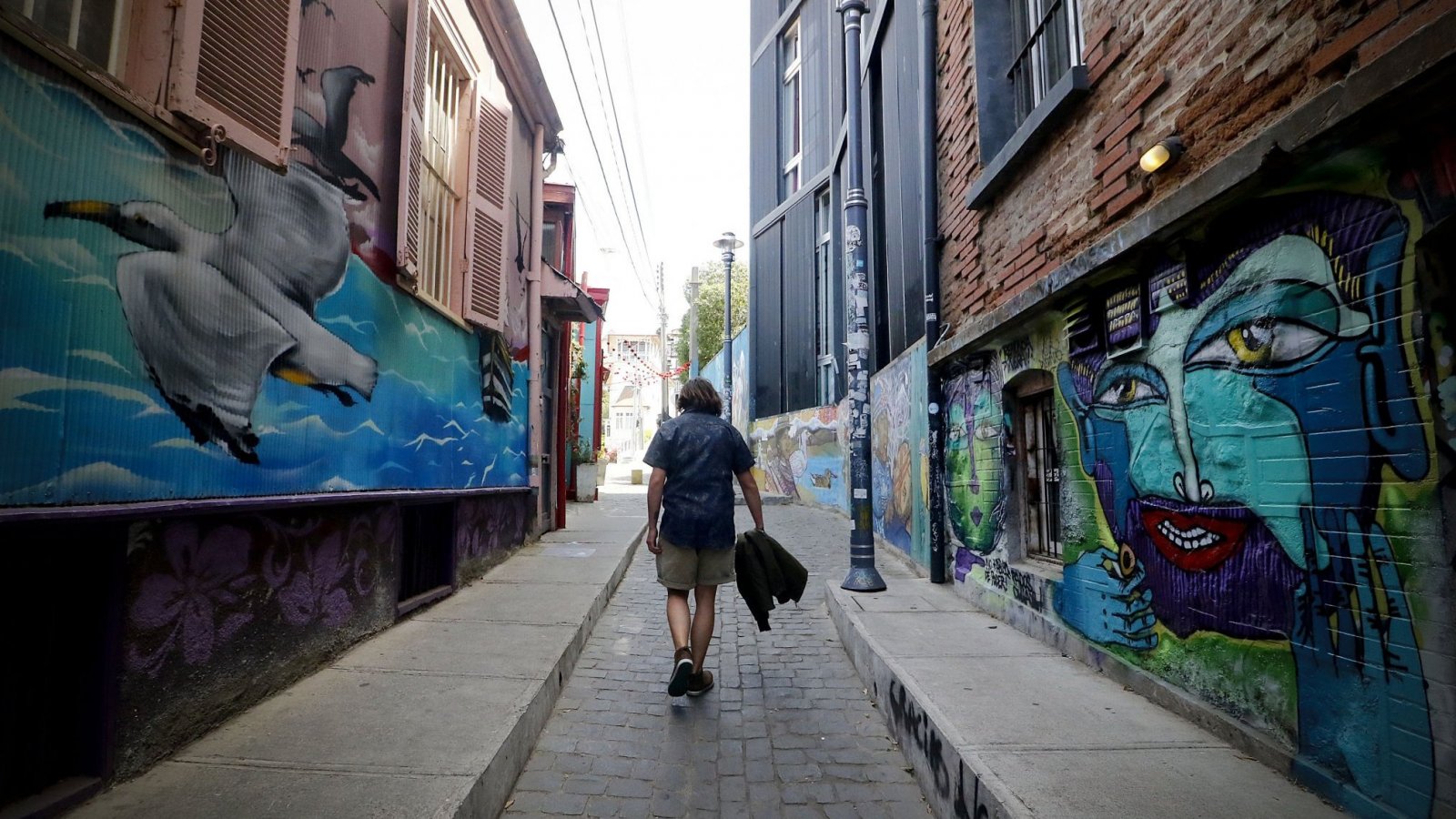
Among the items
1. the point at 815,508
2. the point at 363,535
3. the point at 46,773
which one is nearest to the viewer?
the point at 46,773

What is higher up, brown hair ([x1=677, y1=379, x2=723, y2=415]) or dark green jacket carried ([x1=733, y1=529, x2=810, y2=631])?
brown hair ([x1=677, y1=379, x2=723, y2=415])

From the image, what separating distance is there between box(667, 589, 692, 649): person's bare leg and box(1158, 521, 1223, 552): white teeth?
8.02ft

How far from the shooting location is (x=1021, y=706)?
3.28m

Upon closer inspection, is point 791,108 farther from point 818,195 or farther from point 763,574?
point 763,574

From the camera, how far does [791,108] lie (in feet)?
62.0

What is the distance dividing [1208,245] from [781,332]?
15302mm

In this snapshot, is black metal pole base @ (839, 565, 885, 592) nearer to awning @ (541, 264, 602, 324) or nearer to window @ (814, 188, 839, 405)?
awning @ (541, 264, 602, 324)

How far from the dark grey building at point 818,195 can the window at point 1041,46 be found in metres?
2.15

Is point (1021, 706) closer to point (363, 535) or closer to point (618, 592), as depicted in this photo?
point (363, 535)

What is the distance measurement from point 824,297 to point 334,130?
42.5ft

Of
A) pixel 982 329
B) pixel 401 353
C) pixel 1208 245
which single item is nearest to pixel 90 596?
pixel 401 353

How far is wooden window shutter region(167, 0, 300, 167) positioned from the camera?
8.95 feet

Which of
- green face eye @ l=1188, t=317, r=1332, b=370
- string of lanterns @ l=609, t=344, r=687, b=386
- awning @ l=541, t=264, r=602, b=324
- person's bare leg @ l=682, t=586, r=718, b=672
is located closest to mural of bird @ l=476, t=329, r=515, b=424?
awning @ l=541, t=264, r=602, b=324

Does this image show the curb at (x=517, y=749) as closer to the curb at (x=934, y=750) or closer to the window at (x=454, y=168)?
the curb at (x=934, y=750)
